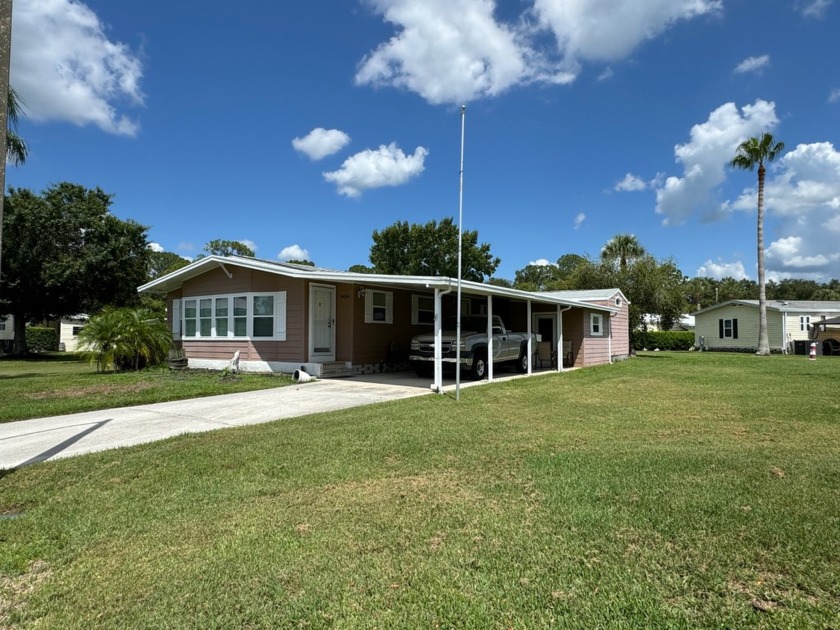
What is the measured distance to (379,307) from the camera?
14828mm

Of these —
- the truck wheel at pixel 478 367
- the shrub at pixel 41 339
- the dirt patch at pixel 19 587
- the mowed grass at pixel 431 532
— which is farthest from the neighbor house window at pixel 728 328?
the shrub at pixel 41 339

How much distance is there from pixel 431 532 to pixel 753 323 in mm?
35989

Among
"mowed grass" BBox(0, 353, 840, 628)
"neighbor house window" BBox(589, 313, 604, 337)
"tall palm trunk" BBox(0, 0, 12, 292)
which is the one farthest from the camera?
"neighbor house window" BBox(589, 313, 604, 337)

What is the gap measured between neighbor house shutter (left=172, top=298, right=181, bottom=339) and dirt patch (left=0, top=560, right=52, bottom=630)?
15.1m

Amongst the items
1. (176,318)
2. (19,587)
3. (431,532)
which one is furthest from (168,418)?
(176,318)

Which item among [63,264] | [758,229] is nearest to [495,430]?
[63,264]

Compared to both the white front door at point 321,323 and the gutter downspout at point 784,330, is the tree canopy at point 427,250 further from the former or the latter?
the white front door at point 321,323

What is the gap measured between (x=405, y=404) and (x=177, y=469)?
15.0 feet

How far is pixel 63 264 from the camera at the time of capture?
2333 cm

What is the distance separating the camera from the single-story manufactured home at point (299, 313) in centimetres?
1357

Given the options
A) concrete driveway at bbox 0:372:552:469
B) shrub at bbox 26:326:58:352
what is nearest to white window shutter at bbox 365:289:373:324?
concrete driveway at bbox 0:372:552:469

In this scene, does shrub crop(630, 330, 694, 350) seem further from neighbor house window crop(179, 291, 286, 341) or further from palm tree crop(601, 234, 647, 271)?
neighbor house window crop(179, 291, 286, 341)

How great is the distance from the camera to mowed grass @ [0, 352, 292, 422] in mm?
8539

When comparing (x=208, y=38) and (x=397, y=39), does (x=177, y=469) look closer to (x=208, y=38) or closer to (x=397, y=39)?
(x=208, y=38)
